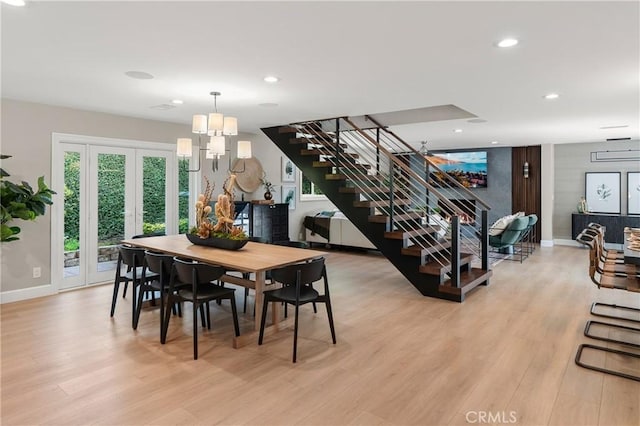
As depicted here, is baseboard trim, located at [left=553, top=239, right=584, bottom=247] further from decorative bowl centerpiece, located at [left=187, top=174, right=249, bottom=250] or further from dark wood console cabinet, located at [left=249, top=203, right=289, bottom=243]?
decorative bowl centerpiece, located at [left=187, top=174, right=249, bottom=250]

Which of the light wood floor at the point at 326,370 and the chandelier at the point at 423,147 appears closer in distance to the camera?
the light wood floor at the point at 326,370

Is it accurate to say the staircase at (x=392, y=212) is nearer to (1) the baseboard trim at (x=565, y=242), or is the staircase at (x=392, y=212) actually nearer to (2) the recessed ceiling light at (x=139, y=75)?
(2) the recessed ceiling light at (x=139, y=75)

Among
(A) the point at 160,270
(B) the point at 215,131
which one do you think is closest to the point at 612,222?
(B) the point at 215,131

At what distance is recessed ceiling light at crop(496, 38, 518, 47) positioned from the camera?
277 centimetres

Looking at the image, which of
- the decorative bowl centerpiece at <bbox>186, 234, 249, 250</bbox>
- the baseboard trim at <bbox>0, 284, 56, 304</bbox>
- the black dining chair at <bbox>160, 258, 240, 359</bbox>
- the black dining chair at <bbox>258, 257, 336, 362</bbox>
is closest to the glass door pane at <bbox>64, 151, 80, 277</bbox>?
the baseboard trim at <bbox>0, 284, 56, 304</bbox>

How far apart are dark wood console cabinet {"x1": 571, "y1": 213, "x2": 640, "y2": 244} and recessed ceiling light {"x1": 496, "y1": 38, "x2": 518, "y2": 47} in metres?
7.37

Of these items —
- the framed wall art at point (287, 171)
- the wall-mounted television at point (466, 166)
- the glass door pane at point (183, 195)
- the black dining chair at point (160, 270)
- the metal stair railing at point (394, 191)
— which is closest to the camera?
the black dining chair at point (160, 270)

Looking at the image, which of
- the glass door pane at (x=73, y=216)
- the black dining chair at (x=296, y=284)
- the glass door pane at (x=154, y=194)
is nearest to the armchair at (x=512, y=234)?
the black dining chair at (x=296, y=284)

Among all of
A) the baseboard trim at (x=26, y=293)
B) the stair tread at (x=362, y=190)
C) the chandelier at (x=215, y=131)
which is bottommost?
the baseboard trim at (x=26, y=293)

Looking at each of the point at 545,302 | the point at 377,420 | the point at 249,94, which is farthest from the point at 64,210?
the point at 545,302

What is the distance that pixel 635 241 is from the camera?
3590 mm

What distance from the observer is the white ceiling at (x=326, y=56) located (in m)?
2.37

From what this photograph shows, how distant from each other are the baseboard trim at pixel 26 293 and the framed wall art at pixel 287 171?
4571 millimetres

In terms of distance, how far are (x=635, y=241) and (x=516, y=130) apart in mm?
3904
